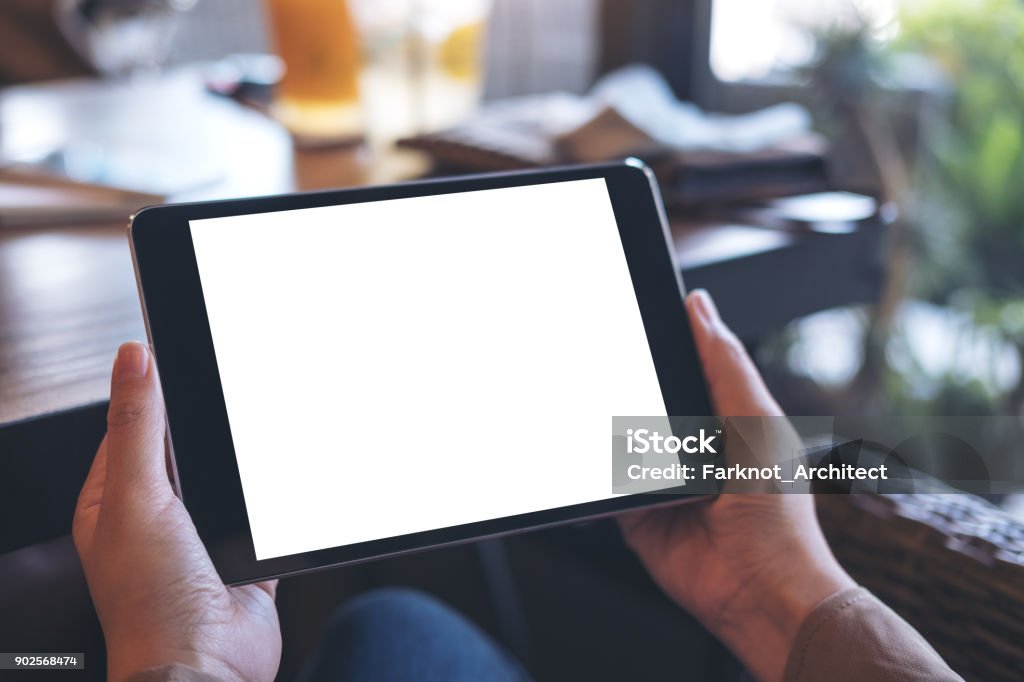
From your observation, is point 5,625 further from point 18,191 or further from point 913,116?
point 913,116

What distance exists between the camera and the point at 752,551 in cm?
51

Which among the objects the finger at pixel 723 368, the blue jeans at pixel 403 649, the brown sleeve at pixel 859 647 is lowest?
the blue jeans at pixel 403 649

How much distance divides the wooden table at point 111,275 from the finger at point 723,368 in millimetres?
90

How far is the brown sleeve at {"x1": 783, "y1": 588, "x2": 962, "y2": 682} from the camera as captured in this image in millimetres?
405

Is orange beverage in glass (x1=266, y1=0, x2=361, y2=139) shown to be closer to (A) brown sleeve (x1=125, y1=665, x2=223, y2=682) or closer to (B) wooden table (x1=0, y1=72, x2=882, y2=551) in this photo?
(B) wooden table (x1=0, y1=72, x2=882, y2=551)

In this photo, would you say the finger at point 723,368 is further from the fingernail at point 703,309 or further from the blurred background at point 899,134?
the blurred background at point 899,134

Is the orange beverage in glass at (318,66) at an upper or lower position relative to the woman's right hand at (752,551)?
upper

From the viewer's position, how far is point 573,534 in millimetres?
1062

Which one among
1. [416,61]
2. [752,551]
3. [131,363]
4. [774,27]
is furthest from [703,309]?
[774,27]

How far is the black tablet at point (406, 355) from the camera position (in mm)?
404

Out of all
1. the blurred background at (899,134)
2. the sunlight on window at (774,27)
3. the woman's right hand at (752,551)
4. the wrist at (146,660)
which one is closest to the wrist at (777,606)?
the woman's right hand at (752,551)

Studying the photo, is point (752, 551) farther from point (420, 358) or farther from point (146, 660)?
point (146, 660)

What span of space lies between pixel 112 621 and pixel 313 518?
0.10m

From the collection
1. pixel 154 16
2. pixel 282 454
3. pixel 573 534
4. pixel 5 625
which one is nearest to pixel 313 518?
pixel 282 454
